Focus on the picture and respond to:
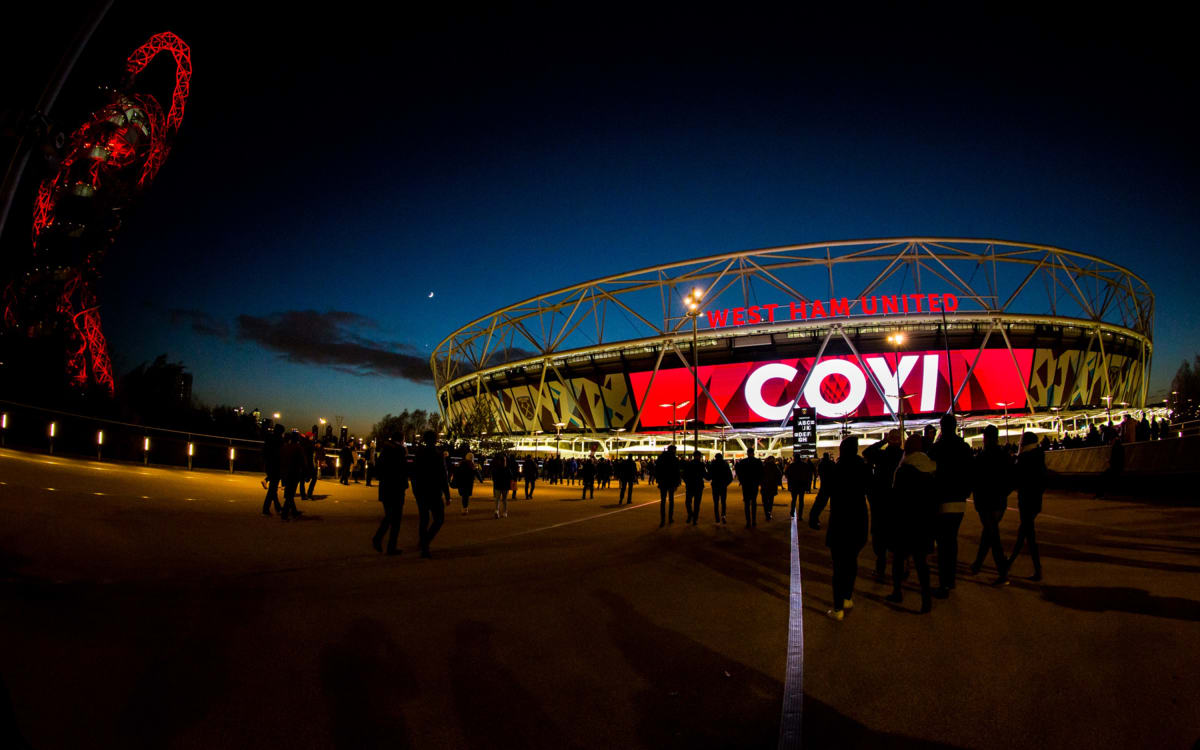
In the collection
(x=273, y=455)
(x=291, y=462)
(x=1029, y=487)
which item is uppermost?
(x=1029, y=487)

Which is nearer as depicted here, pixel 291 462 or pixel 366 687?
pixel 366 687

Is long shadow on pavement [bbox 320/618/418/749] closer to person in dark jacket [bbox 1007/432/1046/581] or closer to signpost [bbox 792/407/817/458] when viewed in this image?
person in dark jacket [bbox 1007/432/1046/581]

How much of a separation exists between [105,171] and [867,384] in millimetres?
44099

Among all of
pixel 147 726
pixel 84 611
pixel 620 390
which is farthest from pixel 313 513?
pixel 620 390

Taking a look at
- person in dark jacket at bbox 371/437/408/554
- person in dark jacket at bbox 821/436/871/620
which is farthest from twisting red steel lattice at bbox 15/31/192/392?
person in dark jacket at bbox 821/436/871/620

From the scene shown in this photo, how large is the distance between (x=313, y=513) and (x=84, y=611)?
8793 mm

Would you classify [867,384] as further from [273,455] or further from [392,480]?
[392,480]

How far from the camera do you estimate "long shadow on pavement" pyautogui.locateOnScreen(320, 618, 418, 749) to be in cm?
274

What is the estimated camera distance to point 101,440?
65.0ft

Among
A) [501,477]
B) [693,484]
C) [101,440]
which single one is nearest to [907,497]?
[693,484]

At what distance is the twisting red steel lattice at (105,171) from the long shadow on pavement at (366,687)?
20571 mm

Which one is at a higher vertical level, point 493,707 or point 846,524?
point 846,524

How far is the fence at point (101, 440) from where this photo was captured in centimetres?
1852

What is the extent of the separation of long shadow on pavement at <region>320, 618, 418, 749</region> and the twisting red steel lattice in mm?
20571
